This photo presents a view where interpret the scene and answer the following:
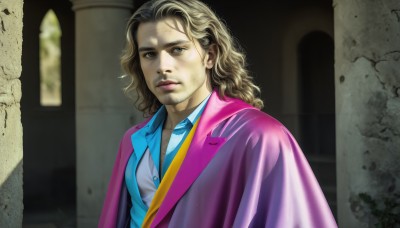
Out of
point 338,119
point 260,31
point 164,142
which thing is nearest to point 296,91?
point 260,31

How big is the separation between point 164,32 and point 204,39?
18cm

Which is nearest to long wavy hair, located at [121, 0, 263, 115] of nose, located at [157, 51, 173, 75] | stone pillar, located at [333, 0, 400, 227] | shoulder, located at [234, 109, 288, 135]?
nose, located at [157, 51, 173, 75]

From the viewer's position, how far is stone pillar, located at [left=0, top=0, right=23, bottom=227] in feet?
11.1

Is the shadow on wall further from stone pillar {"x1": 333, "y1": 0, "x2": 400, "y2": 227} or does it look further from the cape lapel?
stone pillar {"x1": 333, "y1": 0, "x2": 400, "y2": 227}

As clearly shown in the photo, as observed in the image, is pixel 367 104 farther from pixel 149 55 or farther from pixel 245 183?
pixel 245 183

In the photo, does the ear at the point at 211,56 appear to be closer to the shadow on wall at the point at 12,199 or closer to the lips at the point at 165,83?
the lips at the point at 165,83

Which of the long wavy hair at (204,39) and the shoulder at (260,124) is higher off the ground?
the long wavy hair at (204,39)

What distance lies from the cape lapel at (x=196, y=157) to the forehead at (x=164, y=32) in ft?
0.91

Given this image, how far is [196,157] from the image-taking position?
1.95m

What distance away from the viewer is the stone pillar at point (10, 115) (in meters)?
3.37

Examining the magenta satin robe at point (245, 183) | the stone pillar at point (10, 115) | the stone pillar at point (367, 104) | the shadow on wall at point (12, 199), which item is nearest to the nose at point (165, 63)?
the magenta satin robe at point (245, 183)

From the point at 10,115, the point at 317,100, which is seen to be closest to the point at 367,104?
the point at 10,115

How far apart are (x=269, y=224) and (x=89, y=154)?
5.97m

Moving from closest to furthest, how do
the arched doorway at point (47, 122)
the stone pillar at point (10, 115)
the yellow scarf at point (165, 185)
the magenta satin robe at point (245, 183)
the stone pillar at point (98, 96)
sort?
1. the magenta satin robe at point (245, 183)
2. the yellow scarf at point (165, 185)
3. the stone pillar at point (10, 115)
4. the stone pillar at point (98, 96)
5. the arched doorway at point (47, 122)
